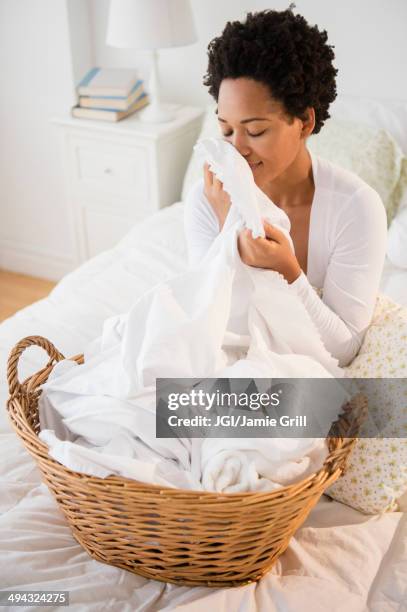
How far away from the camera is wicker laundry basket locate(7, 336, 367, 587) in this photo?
2.60 feet

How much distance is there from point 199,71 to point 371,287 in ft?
4.84

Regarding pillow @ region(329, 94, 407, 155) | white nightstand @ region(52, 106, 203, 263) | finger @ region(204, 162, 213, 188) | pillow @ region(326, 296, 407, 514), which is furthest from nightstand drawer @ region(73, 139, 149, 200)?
pillow @ region(326, 296, 407, 514)

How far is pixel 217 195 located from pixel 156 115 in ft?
3.95

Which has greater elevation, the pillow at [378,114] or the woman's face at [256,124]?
the woman's face at [256,124]

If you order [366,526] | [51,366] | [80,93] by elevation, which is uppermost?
[80,93]

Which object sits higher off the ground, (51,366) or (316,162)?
(316,162)

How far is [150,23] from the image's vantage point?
1.98m

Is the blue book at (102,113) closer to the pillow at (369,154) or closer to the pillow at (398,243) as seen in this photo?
the pillow at (369,154)

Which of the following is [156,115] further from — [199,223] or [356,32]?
[199,223]

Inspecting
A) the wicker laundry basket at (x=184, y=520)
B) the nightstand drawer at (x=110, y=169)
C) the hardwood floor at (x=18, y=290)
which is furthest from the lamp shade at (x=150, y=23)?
the wicker laundry basket at (x=184, y=520)

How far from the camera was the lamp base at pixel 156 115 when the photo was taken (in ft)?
7.37

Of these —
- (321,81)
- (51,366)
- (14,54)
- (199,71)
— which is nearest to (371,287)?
(321,81)

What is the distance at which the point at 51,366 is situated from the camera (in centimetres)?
114

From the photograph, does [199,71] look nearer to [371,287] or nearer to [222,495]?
[371,287]
